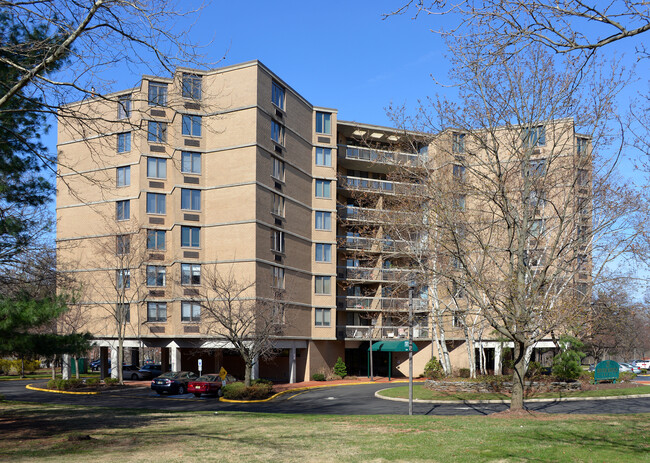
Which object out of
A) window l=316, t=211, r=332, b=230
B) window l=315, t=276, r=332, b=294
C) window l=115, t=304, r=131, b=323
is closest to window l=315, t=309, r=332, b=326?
window l=315, t=276, r=332, b=294

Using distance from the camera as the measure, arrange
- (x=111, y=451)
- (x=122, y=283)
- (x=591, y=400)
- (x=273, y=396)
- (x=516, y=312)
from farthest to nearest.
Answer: (x=122, y=283) → (x=273, y=396) → (x=591, y=400) → (x=516, y=312) → (x=111, y=451)

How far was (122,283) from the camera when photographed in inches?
1740

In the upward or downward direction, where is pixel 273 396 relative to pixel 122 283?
downward

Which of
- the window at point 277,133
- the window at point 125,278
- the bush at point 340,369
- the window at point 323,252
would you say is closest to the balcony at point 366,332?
the bush at point 340,369

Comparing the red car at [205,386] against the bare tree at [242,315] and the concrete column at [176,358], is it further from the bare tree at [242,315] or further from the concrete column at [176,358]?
the concrete column at [176,358]

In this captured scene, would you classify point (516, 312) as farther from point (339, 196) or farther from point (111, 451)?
point (339, 196)

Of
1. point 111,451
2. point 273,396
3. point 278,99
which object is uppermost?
point 278,99

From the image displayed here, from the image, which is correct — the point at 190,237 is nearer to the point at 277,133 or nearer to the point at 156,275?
the point at 156,275

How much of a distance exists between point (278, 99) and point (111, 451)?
38844 millimetres

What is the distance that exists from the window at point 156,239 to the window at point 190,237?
2242mm

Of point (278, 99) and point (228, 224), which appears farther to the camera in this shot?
point (278, 99)

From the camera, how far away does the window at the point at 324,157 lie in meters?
52.9

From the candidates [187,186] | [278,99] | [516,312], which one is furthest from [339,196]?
[516,312]

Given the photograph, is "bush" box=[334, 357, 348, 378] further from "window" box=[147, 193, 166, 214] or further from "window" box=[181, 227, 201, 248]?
"window" box=[147, 193, 166, 214]
